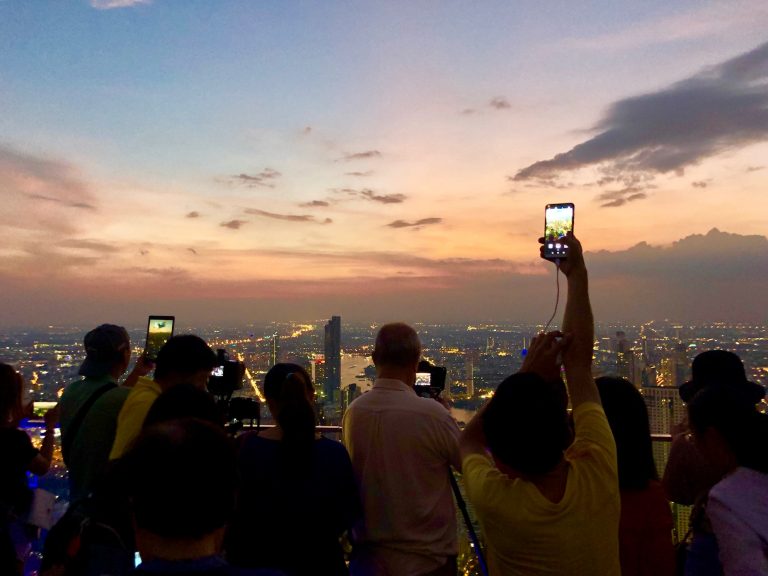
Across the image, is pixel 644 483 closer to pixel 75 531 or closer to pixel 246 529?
pixel 246 529

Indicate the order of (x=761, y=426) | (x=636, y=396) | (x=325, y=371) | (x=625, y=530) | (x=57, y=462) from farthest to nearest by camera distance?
(x=325, y=371) < (x=57, y=462) < (x=636, y=396) < (x=625, y=530) < (x=761, y=426)

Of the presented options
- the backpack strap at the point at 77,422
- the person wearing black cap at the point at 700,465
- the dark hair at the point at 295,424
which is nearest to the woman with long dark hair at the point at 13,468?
the backpack strap at the point at 77,422

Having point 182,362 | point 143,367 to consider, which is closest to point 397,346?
point 182,362

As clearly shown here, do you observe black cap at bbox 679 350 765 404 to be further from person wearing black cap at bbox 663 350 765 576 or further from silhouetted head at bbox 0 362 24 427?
silhouetted head at bbox 0 362 24 427

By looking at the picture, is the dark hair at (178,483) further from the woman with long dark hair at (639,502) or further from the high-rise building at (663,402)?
the high-rise building at (663,402)

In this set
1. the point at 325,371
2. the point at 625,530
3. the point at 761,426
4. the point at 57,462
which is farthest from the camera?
the point at 325,371

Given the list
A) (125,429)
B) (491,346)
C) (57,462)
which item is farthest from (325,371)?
(125,429)

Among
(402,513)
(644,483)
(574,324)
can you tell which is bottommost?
(402,513)
